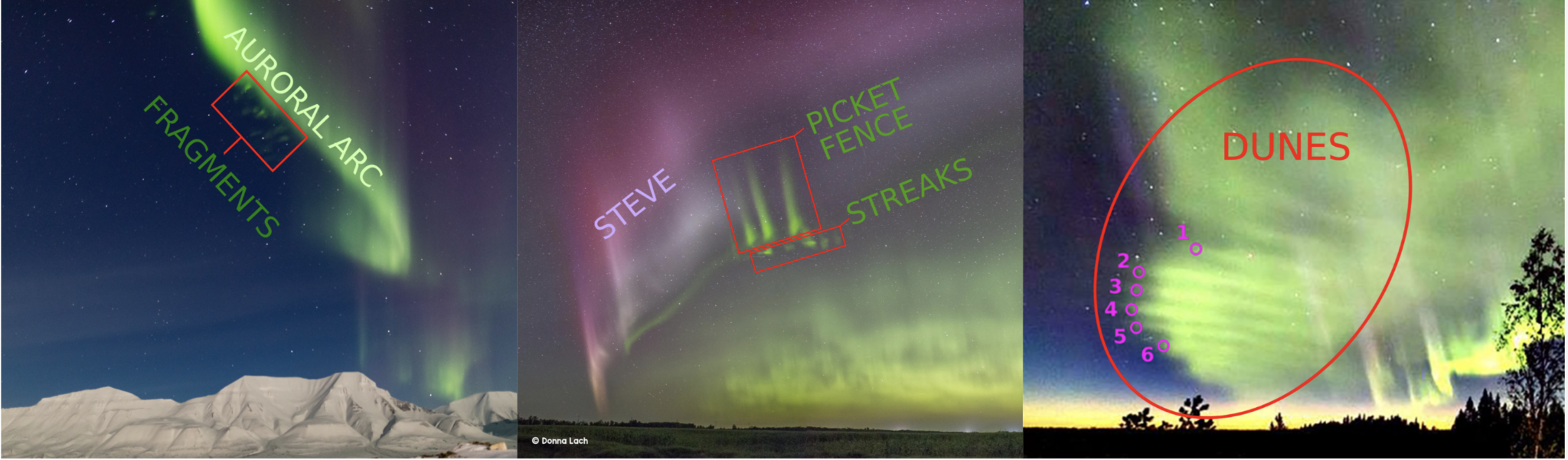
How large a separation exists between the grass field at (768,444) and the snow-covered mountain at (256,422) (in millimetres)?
594

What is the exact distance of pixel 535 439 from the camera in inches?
245

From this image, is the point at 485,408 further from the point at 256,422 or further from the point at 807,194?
the point at 807,194

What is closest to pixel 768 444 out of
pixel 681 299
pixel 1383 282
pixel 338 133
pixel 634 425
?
pixel 634 425

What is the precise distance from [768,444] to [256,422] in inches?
125

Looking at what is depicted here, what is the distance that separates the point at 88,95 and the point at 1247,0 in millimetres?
7051

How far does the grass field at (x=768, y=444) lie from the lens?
5.96 m

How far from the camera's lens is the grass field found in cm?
596

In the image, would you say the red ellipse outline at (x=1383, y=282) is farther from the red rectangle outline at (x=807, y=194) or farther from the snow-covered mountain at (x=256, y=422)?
the snow-covered mountain at (x=256, y=422)

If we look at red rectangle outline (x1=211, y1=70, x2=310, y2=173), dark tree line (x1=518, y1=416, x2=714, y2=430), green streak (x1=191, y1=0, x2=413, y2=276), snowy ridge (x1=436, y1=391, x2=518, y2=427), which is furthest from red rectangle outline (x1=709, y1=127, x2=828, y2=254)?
red rectangle outline (x1=211, y1=70, x2=310, y2=173)

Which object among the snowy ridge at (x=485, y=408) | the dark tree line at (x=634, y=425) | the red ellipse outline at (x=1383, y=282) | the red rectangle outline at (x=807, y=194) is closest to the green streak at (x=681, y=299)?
the red rectangle outline at (x=807, y=194)

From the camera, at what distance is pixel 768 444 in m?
6.11

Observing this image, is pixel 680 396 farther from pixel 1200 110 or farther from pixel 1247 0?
pixel 1247 0

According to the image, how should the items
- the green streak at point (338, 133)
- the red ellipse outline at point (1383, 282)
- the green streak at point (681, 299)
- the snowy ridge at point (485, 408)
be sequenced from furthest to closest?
1. the snowy ridge at point (485, 408)
2. the green streak at point (338, 133)
3. the green streak at point (681, 299)
4. the red ellipse outline at point (1383, 282)

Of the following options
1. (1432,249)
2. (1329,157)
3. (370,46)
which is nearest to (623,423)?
(370,46)
